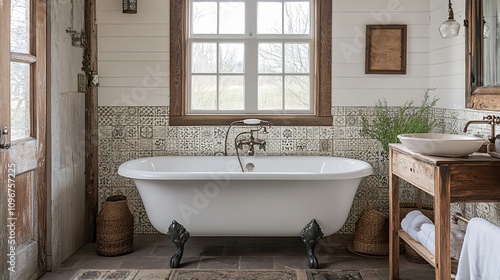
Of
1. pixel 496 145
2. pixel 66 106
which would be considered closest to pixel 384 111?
pixel 496 145

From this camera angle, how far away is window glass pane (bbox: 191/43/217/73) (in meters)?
4.52

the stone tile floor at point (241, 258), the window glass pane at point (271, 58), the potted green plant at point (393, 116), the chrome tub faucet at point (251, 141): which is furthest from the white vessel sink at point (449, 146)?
the window glass pane at point (271, 58)

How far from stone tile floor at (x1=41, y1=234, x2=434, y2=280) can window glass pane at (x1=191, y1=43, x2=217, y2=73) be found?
1.52 meters

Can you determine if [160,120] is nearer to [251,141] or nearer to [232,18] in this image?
[251,141]

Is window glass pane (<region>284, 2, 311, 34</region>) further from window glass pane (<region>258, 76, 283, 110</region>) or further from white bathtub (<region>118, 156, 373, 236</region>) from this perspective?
white bathtub (<region>118, 156, 373, 236</region>)

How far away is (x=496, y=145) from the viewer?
2611mm

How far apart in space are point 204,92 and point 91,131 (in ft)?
3.47

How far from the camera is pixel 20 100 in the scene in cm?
319

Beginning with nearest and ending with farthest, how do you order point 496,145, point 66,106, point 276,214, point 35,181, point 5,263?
point 496,145
point 5,263
point 35,181
point 276,214
point 66,106

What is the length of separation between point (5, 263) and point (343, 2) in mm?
3340

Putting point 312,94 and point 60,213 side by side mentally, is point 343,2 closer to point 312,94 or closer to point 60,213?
point 312,94

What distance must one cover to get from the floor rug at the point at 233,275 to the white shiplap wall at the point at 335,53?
1.63 m

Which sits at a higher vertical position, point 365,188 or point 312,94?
point 312,94

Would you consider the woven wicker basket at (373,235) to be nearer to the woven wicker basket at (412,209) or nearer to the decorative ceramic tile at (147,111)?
the woven wicker basket at (412,209)
